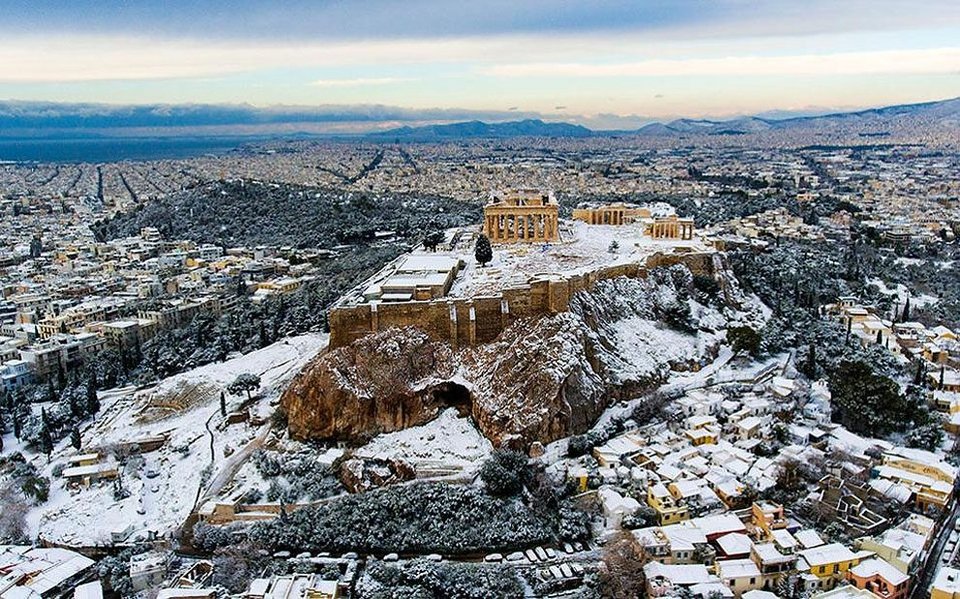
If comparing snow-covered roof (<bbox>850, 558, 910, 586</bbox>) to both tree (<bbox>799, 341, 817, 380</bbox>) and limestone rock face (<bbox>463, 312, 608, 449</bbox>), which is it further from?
tree (<bbox>799, 341, 817, 380</bbox>)

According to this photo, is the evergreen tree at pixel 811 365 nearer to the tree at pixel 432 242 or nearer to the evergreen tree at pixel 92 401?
the tree at pixel 432 242

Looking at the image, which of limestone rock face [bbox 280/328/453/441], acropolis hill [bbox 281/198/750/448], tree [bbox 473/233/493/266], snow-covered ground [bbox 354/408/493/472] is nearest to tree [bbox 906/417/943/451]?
acropolis hill [bbox 281/198/750/448]

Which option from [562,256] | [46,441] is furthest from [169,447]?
[562,256]

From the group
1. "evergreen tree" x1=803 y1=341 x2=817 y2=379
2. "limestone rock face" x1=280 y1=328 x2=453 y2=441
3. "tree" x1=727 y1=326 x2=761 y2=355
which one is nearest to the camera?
"limestone rock face" x1=280 y1=328 x2=453 y2=441

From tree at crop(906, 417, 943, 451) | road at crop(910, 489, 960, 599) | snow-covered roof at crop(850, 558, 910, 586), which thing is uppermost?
tree at crop(906, 417, 943, 451)

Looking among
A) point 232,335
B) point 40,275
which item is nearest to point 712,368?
point 232,335

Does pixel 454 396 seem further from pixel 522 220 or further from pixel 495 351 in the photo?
pixel 522 220
